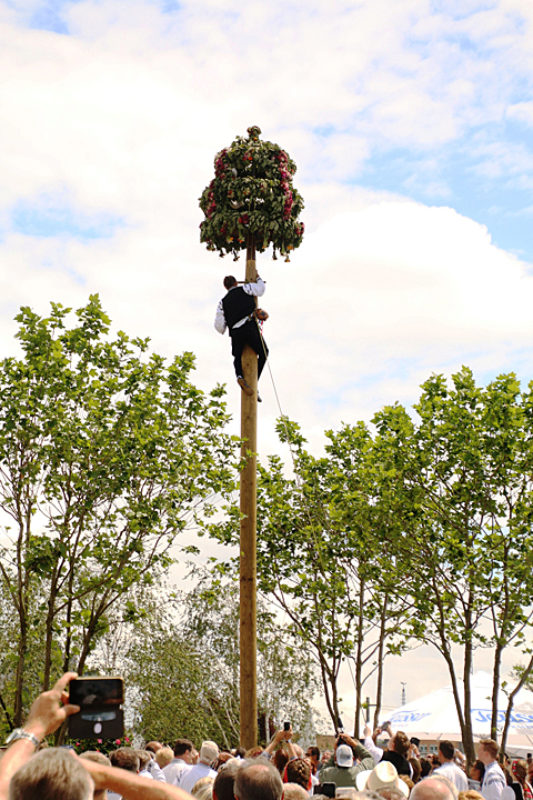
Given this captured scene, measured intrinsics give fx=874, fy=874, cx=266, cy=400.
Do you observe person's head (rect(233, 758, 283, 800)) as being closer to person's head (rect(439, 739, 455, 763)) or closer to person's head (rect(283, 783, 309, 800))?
person's head (rect(283, 783, 309, 800))

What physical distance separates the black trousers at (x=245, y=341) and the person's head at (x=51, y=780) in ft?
38.2

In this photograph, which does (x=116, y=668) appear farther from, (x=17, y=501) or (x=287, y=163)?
(x=287, y=163)

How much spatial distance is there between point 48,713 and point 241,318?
11354 millimetres

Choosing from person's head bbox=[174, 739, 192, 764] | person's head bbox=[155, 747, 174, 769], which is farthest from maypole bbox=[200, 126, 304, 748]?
person's head bbox=[174, 739, 192, 764]

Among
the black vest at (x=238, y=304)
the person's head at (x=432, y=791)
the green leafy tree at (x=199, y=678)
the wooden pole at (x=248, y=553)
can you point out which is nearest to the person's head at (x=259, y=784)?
the person's head at (x=432, y=791)

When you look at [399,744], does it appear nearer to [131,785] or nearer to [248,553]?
[248,553]

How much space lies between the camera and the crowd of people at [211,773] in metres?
2.38

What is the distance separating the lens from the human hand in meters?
2.76

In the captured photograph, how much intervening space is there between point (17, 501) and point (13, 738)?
11.4 metres

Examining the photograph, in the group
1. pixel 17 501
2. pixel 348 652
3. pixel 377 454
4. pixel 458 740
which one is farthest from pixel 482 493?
pixel 17 501

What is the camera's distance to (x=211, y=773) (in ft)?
27.6

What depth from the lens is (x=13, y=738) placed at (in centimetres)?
276

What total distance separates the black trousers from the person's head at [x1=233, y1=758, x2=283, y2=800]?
1062cm

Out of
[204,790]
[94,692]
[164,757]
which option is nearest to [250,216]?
[164,757]
